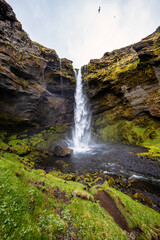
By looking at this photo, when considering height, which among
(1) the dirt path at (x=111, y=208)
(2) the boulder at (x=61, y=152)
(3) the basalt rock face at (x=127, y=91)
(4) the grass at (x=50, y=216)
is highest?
(3) the basalt rock face at (x=127, y=91)

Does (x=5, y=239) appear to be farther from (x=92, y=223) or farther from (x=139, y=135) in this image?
(x=139, y=135)

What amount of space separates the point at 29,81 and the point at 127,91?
32272 millimetres

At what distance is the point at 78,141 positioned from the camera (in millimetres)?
40531

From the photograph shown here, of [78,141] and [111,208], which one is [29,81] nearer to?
[78,141]

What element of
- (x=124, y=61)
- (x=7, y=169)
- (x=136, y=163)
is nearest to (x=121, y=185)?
(x=136, y=163)

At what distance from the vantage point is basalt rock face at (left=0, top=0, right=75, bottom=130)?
25.4m

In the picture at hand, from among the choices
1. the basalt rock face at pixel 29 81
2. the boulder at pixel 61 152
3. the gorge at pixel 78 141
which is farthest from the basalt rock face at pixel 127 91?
the boulder at pixel 61 152

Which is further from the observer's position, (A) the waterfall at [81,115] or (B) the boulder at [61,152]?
(A) the waterfall at [81,115]

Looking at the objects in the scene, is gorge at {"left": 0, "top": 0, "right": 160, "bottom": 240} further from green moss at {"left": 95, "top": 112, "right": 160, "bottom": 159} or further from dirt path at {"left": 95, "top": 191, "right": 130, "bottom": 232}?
green moss at {"left": 95, "top": 112, "right": 160, "bottom": 159}

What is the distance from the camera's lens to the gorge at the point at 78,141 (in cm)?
425

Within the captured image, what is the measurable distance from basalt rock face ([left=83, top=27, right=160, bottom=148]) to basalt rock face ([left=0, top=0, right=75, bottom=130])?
1132cm

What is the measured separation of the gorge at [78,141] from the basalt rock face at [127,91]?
272 mm

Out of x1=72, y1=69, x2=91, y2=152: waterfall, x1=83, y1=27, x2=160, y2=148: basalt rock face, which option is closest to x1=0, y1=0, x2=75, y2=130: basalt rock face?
x1=72, y1=69, x2=91, y2=152: waterfall

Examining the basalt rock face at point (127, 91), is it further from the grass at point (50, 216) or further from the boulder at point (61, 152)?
the grass at point (50, 216)
